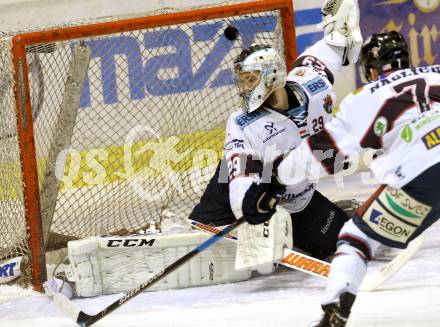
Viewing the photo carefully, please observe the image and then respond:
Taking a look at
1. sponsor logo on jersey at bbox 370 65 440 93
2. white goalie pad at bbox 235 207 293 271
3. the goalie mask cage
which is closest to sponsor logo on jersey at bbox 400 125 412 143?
sponsor logo on jersey at bbox 370 65 440 93

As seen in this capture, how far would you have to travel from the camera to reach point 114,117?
5.23 m

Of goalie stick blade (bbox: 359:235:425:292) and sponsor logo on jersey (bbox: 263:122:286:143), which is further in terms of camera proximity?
sponsor logo on jersey (bbox: 263:122:286:143)

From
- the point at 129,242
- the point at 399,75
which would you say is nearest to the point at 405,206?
the point at 399,75

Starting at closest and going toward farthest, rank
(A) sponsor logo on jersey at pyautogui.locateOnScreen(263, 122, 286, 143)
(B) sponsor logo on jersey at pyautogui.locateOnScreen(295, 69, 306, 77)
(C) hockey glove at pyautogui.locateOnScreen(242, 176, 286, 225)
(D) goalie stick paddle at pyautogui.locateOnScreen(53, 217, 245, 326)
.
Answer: (C) hockey glove at pyautogui.locateOnScreen(242, 176, 286, 225)
(D) goalie stick paddle at pyautogui.locateOnScreen(53, 217, 245, 326)
(A) sponsor logo on jersey at pyautogui.locateOnScreen(263, 122, 286, 143)
(B) sponsor logo on jersey at pyautogui.locateOnScreen(295, 69, 306, 77)

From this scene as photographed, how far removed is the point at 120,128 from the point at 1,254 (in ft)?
4.35

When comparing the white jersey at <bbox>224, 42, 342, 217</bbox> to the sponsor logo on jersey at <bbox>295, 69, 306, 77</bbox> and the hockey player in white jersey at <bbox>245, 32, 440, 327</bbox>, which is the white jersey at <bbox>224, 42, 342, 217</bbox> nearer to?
the sponsor logo on jersey at <bbox>295, 69, 306, 77</bbox>

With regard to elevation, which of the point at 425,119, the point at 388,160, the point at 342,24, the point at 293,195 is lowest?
the point at 293,195

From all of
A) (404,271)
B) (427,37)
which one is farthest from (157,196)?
(427,37)

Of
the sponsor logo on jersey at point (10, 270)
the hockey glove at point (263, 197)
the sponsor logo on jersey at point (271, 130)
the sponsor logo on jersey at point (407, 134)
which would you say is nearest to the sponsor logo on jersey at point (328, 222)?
the sponsor logo on jersey at point (271, 130)

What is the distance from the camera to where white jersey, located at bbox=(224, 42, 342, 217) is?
363 cm

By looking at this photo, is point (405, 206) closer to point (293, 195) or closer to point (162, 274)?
point (162, 274)

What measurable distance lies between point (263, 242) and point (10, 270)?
3.34 ft

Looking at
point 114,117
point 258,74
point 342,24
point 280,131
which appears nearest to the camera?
point 258,74

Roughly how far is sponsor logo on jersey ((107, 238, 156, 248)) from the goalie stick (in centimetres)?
24
